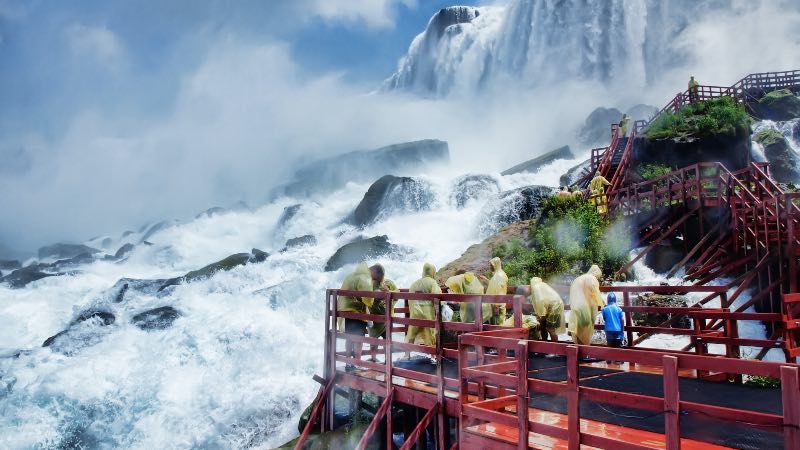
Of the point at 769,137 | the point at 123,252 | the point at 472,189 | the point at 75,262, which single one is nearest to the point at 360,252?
the point at 472,189

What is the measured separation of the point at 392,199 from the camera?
A: 41156 millimetres

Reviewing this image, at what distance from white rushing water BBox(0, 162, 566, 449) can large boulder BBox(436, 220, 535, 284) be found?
369cm

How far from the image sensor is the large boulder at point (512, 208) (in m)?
30.5

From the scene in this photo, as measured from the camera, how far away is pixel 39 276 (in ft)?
135

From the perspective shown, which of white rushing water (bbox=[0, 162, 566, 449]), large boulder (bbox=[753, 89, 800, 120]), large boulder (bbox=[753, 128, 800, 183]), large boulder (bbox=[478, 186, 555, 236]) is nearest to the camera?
white rushing water (bbox=[0, 162, 566, 449])

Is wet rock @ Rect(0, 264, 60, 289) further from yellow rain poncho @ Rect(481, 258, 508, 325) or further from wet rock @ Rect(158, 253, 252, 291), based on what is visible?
yellow rain poncho @ Rect(481, 258, 508, 325)

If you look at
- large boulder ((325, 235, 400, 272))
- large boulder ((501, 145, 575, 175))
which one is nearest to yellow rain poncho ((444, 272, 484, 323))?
large boulder ((325, 235, 400, 272))

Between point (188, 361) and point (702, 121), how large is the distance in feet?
79.5

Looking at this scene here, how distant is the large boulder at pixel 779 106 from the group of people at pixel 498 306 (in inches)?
1375

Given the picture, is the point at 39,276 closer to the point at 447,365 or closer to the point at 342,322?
the point at 342,322

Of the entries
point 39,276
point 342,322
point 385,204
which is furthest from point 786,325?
point 39,276

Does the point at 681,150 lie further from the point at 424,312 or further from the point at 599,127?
the point at 599,127

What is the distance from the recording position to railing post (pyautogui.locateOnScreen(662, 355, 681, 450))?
4561 millimetres

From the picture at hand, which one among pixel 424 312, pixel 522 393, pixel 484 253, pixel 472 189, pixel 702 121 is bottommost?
pixel 522 393
